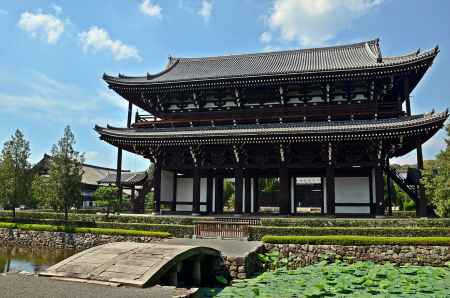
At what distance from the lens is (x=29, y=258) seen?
740 inches

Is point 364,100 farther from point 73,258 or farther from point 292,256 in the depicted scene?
point 73,258

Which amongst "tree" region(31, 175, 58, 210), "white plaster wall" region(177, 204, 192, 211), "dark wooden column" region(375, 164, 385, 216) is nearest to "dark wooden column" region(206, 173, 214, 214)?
"white plaster wall" region(177, 204, 192, 211)

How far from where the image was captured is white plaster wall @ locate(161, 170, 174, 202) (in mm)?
27281

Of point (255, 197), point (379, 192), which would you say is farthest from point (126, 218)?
point (379, 192)

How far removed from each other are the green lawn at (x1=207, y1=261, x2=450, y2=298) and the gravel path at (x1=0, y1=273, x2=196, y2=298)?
9.83ft

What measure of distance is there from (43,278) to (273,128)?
53.8ft

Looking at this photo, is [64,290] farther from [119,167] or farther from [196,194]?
[119,167]

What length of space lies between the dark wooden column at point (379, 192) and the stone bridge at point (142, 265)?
12.1 meters

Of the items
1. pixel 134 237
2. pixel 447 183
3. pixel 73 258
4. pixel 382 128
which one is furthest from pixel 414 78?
→ pixel 73 258

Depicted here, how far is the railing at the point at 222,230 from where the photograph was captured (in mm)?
19784

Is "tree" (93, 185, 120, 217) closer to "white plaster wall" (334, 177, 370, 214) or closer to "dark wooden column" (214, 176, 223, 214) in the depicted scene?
"dark wooden column" (214, 176, 223, 214)

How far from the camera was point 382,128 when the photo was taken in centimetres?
2106

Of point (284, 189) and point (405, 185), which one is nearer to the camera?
point (284, 189)

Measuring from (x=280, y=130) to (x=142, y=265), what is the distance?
13834 millimetres
